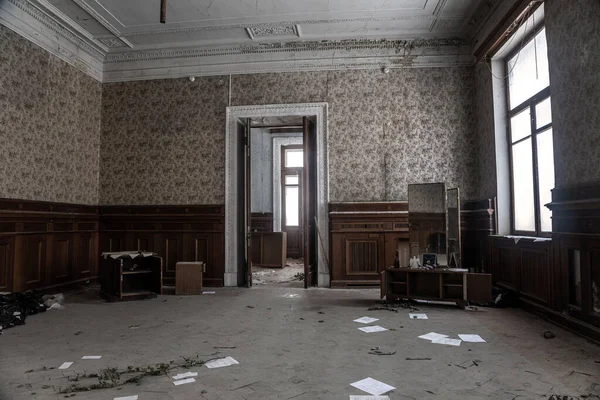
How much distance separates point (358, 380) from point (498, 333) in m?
2.03

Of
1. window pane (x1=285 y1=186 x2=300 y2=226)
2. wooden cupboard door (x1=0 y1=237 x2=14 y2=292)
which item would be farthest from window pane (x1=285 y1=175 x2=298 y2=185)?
wooden cupboard door (x1=0 y1=237 x2=14 y2=292)

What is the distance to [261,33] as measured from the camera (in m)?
6.89

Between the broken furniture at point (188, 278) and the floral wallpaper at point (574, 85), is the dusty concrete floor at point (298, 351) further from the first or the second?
the floral wallpaper at point (574, 85)

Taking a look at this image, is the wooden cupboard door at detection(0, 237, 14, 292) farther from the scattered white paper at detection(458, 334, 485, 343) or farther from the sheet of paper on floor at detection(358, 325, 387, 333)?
the scattered white paper at detection(458, 334, 485, 343)

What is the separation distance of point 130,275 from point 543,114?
6.57 meters

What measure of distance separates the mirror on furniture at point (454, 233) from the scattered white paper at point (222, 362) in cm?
364

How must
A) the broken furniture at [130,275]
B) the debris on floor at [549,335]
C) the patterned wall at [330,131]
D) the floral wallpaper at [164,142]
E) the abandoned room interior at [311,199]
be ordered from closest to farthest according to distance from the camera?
the abandoned room interior at [311,199], the debris on floor at [549,335], the broken furniture at [130,275], the patterned wall at [330,131], the floral wallpaper at [164,142]

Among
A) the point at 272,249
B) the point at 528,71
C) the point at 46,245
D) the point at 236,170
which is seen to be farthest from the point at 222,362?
the point at 272,249

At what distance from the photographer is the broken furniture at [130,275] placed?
5.84m

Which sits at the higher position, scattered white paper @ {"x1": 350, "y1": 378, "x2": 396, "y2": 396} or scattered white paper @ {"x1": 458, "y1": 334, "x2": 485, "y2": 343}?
scattered white paper @ {"x1": 350, "y1": 378, "x2": 396, "y2": 396}

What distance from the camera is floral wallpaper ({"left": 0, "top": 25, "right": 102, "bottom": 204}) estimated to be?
555 cm

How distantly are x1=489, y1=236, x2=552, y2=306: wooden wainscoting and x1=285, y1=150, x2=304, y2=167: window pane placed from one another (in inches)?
286

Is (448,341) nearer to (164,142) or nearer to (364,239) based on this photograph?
(364,239)

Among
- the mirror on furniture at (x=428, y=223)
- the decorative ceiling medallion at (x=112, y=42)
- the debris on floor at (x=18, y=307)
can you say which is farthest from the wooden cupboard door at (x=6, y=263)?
the mirror on furniture at (x=428, y=223)
